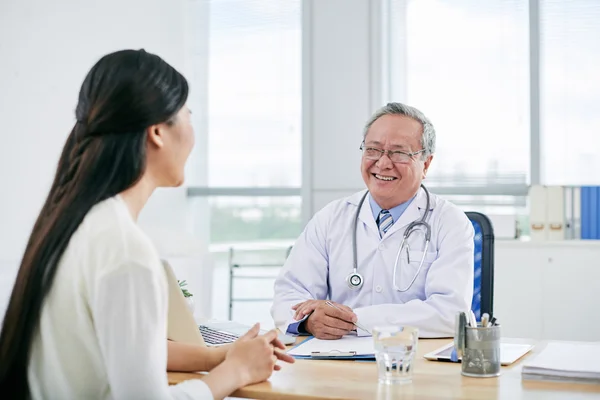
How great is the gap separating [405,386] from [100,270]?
0.65m

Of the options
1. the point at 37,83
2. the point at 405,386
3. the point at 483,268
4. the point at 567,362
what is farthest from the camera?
the point at 37,83

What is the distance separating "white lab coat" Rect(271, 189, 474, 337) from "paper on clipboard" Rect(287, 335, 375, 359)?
0.13m

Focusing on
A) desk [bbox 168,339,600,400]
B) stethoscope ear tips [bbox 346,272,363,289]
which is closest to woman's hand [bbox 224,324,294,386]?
desk [bbox 168,339,600,400]

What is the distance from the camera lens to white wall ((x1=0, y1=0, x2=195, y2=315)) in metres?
4.08

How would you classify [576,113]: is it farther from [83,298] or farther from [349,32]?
[83,298]

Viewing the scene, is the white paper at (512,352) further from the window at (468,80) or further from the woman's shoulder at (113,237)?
the window at (468,80)

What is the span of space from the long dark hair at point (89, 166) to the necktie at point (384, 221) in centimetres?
133

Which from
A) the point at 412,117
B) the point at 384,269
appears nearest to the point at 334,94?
the point at 412,117

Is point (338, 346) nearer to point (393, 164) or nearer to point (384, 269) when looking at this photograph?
point (384, 269)

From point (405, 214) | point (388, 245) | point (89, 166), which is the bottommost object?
point (388, 245)

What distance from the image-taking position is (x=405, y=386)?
147 cm

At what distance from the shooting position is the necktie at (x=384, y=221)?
8.36 feet

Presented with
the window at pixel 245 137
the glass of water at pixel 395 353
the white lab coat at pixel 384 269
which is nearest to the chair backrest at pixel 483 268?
the white lab coat at pixel 384 269

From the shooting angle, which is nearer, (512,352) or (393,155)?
(512,352)
